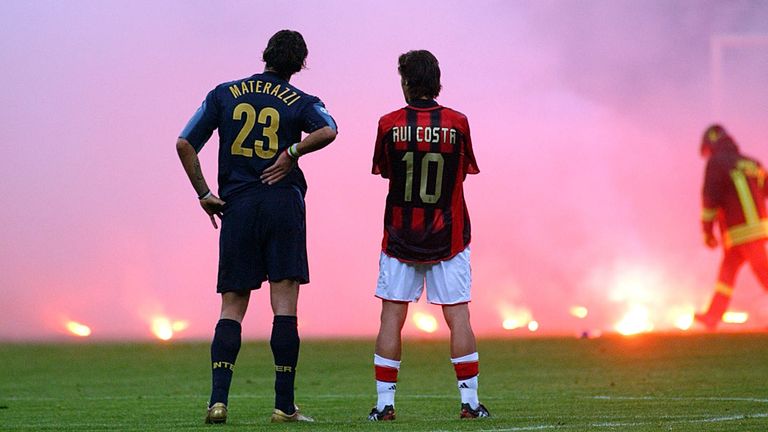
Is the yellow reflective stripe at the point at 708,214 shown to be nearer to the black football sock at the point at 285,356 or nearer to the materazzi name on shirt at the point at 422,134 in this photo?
the materazzi name on shirt at the point at 422,134

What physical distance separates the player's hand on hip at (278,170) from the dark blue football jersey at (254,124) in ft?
0.09

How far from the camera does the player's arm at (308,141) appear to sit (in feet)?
18.3

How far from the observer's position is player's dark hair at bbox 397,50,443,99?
593 centimetres

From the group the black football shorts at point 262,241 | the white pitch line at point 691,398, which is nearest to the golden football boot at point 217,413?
the black football shorts at point 262,241

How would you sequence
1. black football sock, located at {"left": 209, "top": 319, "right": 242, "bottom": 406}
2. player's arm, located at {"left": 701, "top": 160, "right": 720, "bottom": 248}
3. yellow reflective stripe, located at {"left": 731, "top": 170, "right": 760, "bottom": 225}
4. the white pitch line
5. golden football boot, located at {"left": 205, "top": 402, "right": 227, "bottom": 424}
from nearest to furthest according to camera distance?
golden football boot, located at {"left": 205, "top": 402, "right": 227, "bottom": 424}, black football sock, located at {"left": 209, "top": 319, "right": 242, "bottom": 406}, the white pitch line, player's arm, located at {"left": 701, "top": 160, "right": 720, "bottom": 248}, yellow reflective stripe, located at {"left": 731, "top": 170, "right": 760, "bottom": 225}

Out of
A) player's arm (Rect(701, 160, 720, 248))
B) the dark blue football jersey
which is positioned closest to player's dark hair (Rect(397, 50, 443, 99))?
the dark blue football jersey

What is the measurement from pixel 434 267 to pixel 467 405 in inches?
25.4

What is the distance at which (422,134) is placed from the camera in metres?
5.86

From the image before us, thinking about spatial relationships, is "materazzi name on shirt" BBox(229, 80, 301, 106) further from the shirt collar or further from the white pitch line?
the white pitch line

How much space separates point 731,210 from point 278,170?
35.0 ft

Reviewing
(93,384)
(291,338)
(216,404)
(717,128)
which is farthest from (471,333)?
(717,128)

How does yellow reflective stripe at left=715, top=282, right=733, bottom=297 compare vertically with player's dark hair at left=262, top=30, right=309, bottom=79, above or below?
above

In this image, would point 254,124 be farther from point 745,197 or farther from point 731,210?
point 745,197

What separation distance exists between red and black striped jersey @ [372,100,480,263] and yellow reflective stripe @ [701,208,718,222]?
9.62 metres
